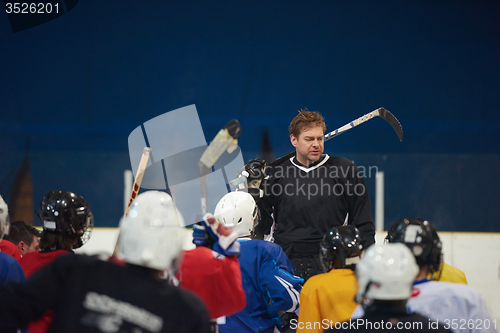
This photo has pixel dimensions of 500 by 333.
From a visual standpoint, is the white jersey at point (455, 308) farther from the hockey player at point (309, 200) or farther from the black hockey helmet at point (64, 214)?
the hockey player at point (309, 200)

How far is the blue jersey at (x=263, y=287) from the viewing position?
2215mm

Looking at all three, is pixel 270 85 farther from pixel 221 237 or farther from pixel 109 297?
pixel 109 297

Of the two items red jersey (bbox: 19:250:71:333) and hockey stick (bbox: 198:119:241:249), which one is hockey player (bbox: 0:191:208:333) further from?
hockey stick (bbox: 198:119:241:249)

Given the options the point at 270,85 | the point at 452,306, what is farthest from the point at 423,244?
the point at 270,85

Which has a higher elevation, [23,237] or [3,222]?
[3,222]

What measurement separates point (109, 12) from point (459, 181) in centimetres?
471

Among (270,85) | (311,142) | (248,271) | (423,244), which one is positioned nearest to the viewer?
(423,244)

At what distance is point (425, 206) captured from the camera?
5824mm

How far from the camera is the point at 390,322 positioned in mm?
1171

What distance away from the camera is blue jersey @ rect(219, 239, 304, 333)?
2.21m

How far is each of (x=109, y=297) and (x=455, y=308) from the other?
3.25 ft

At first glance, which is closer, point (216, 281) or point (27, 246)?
point (216, 281)

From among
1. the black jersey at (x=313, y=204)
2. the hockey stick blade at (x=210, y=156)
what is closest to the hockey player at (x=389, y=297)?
the black jersey at (x=313, y=204)

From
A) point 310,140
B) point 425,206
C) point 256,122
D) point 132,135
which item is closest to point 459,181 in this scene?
point 425,206
